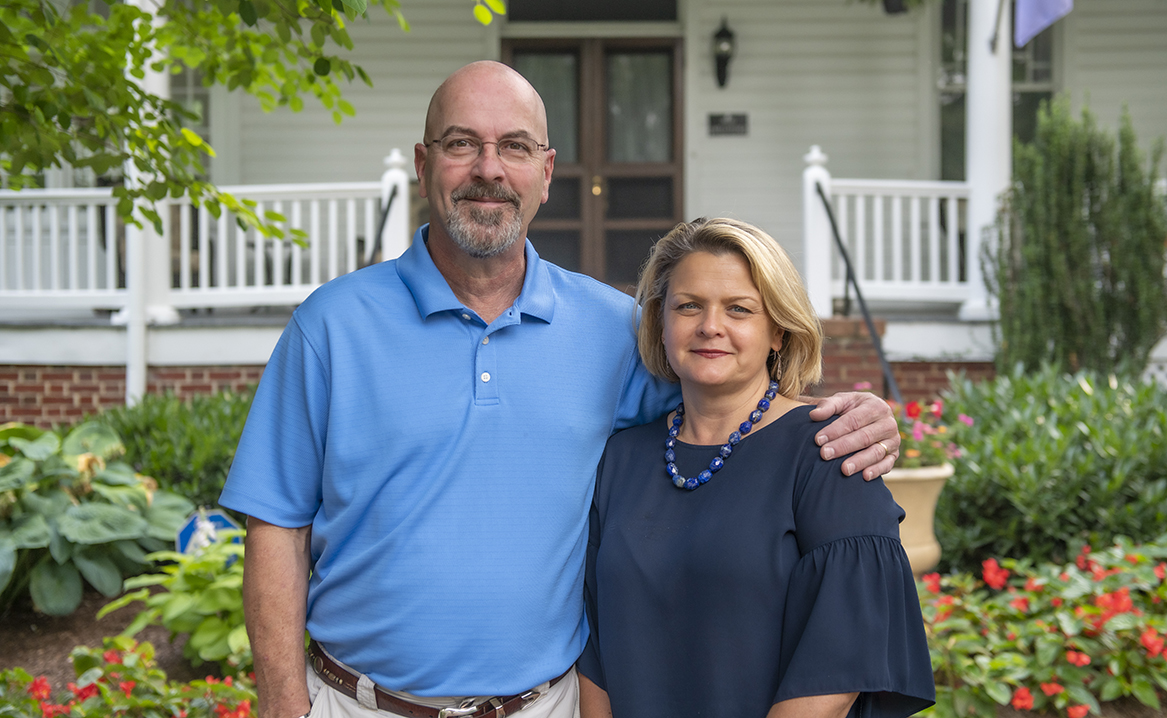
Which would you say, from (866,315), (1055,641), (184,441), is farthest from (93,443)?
(866,315)

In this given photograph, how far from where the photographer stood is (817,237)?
6.97m

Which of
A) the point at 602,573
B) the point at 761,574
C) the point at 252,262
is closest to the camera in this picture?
the point at 761,574

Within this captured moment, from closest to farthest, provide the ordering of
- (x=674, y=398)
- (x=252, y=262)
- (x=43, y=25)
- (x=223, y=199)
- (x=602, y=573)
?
(x=602, y=573)
(x=674, y=398)
(x=43, y=25)
(x=223, y=199)
(x=252, y=262)

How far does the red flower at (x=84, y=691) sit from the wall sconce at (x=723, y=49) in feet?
23.0

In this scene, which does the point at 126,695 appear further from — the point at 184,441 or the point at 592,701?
the point at 184,441

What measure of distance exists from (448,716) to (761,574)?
0.64 m

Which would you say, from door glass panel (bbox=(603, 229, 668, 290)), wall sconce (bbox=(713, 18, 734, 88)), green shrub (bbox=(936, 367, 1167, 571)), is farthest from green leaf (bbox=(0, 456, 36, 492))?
wall sconce (bbox=(713, 18, 734, 88))

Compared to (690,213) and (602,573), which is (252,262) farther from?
(602,573)

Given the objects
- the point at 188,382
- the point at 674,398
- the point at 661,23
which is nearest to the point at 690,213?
the point at 661,23

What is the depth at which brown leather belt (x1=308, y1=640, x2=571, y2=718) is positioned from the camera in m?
1.74

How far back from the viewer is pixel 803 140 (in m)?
8.52

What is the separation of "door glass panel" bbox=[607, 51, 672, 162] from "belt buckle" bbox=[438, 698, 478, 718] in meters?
7.47

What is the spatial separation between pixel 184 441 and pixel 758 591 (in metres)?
4.30

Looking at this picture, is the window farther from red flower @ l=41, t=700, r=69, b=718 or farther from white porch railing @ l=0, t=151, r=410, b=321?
red flower @ l=41, t=700, r=69, b=718
